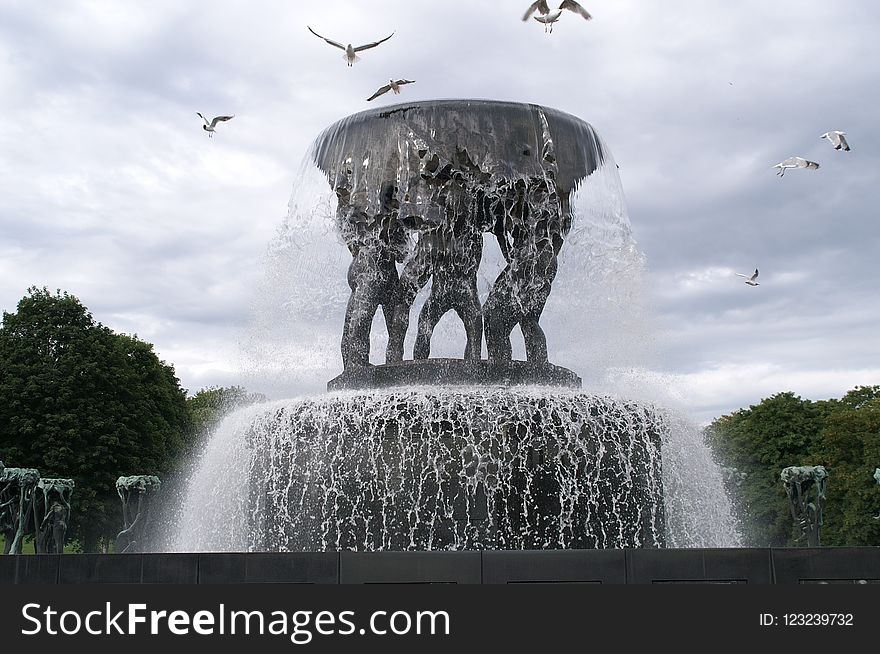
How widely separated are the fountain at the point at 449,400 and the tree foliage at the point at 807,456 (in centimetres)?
1995

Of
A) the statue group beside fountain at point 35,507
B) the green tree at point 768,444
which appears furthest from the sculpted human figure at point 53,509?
the green tree at point 768,444

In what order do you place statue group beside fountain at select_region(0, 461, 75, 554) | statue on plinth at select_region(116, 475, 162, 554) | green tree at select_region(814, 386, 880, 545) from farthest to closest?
green tree at select_region(814, 386, 880, 545) → statue on plinth at select_region(116, 475, 162, 554) → statue group beside fountain at select_region(0, 461, 75, 554)

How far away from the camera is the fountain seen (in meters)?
13.0

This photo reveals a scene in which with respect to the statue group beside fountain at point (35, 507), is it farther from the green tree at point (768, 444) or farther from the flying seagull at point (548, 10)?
the green tree at point (768, 444)

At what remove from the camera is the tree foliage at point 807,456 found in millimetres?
37531

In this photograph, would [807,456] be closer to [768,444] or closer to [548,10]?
[768,444]

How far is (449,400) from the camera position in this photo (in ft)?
43.6

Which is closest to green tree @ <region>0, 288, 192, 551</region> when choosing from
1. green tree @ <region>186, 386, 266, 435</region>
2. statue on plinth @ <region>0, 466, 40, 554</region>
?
green tree @ <region>186, 386, 266, 435</region>

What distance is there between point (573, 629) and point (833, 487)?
110ft

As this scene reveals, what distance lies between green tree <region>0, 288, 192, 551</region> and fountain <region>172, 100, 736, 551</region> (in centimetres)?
1698

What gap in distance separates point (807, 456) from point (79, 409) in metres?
28.4

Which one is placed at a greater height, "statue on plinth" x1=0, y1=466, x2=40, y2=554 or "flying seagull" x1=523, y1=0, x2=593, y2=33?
"flying seagull" x1=523, y1=0, x2=593, y2=33

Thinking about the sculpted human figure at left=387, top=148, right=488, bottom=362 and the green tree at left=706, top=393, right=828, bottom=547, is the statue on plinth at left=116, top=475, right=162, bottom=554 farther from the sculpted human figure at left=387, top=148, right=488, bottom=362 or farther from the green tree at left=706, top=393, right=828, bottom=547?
the green tree at left=706, top=393, right=828, bottom=547

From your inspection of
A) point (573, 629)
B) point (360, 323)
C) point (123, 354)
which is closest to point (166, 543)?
point (360, 323)
